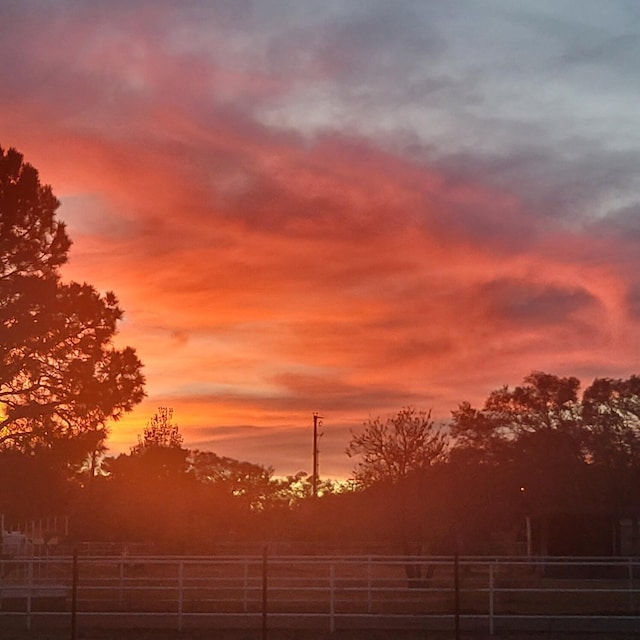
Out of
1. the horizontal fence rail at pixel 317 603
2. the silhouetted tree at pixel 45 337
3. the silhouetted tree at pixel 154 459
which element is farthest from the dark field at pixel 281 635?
the silhouetted tree at pixel 154 459

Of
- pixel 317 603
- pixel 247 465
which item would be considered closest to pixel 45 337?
pixel 317 603

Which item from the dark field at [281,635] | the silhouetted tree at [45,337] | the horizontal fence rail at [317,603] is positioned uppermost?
the silhouetted tree at [45,337]

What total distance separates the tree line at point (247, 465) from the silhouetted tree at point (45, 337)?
36mm

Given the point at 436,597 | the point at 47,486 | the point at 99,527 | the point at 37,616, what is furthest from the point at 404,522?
the point at 99,527

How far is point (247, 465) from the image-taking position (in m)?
75.8

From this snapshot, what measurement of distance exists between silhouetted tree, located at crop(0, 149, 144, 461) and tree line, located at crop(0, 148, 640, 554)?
4 centimetres

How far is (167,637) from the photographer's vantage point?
21125 millimetres

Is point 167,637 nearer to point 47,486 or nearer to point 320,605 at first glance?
point 320,605

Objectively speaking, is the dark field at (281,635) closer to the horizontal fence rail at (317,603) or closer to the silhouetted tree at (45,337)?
the horizontal fence rail at (317,603)

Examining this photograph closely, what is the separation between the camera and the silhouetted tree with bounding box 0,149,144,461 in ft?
92.4

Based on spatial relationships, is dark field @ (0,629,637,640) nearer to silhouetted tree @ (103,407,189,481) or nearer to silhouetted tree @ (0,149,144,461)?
silhouetted tree @ (0,149,144,461)

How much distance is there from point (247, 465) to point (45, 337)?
48286 millimetres

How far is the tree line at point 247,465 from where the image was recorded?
28750mm

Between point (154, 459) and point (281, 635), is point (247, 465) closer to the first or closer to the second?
point (154, 459)
